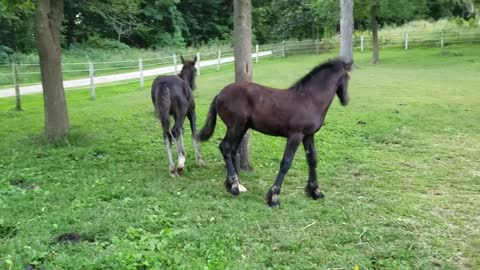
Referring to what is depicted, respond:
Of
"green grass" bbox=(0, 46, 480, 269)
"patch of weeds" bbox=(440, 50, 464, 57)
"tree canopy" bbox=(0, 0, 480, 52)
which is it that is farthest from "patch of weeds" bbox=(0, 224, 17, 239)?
"patch of weeds" bbox=(440, 50, 464, 57)

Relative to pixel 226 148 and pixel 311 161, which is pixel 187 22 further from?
pixel 311 161

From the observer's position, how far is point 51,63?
884 centimetres

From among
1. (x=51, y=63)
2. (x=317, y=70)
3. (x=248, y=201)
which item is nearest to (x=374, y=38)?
(x=51, y=63)

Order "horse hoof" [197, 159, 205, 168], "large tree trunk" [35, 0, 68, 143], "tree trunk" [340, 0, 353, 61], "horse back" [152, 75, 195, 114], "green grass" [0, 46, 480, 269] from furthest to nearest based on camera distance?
"tree trunk" [340, 0, 353, 61]
"large tree trunk" [35, 0, 68, 143]
"horse hoof" [197, 159, 205, 168]
"horse back" [152, 75, 195, 114]
"green grass" [0, 46, 480, 269]

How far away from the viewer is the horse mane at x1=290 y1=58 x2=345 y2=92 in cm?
596

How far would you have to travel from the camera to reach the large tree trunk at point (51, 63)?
8680mm

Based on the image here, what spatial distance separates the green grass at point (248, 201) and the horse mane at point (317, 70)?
4.27 ft

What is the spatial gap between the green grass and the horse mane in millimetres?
1301

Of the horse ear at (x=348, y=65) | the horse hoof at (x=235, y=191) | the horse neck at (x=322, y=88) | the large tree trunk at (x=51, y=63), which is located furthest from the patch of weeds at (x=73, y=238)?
the large tree trunk at (x=51, y=63)

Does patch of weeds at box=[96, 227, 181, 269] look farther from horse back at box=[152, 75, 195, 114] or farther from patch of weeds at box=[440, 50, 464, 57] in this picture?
patch of weeds at box=[440, 50, 464, 57]

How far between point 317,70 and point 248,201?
175 centimetres

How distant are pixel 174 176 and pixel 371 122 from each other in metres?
5.68

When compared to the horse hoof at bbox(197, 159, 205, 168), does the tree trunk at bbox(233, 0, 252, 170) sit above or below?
above

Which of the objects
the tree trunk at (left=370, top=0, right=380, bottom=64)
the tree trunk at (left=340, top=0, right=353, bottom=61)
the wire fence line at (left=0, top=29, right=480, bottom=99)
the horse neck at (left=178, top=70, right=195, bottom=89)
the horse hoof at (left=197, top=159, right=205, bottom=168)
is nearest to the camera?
the horse hoof at (left=197, top=159, right=205, bottom=168)
